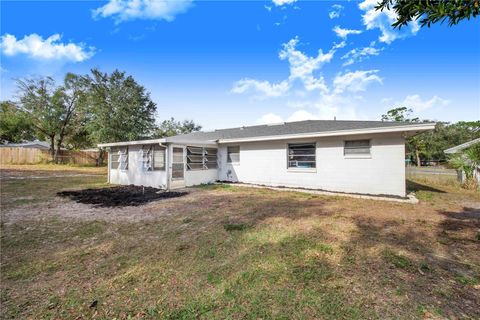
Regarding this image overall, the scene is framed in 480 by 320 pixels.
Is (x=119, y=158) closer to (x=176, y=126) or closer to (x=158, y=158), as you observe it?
(x=158, y=158)

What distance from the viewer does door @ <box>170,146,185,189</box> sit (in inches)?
413

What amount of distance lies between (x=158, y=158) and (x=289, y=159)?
23.0ft

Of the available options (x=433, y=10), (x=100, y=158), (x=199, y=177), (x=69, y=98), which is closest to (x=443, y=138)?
(x=199, y=177)

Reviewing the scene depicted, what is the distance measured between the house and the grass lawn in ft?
9.34

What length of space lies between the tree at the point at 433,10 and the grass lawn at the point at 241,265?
134 inches

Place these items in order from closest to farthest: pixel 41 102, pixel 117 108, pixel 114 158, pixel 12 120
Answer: pixel 114 158
pixel 117 108
pixel 12 120
pixel 41 102

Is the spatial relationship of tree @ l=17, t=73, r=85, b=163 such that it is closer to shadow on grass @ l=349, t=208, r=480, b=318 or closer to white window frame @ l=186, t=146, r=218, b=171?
white window frame @ l=186, t=146, r=218, b=171

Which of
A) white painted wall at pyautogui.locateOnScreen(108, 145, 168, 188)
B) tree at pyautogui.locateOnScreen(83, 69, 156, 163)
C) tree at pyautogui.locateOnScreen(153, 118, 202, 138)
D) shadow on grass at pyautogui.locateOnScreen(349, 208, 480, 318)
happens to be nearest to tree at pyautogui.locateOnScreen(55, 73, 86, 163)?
tree at pyautogui.locateOnScreen(83, 69, 156, 163)

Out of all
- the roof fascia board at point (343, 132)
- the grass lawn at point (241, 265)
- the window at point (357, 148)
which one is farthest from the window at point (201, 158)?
the window at point (357, 148)

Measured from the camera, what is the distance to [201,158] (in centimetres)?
1213

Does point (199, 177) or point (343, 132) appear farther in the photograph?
point (199, 177)

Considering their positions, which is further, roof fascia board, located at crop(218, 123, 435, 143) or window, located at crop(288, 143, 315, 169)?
window, located at crop(288, 143, 315, 169)

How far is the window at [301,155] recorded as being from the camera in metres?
10.2

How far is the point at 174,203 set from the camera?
7453mm
